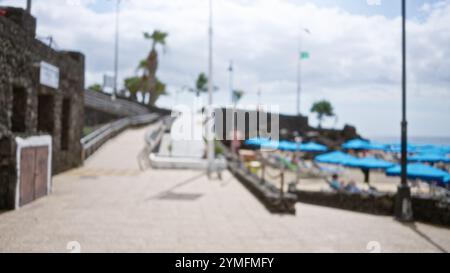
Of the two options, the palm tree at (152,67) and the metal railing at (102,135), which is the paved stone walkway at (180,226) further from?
the palm tree at (152,67)

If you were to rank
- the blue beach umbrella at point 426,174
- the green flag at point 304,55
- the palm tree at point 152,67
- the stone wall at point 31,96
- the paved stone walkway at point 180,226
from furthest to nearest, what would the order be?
the palm tree at point 152,67 → the green flag at point 304,55 → the blue beach umbrella at point 426,174 → the stone wall at point 31,96 → the paved stone walkway at point 180,226

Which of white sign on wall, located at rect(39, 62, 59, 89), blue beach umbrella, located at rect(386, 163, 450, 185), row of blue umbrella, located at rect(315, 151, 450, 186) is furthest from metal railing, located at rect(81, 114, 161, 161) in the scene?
blue beach umbrella, located at rect(386, 163, 450, 185)

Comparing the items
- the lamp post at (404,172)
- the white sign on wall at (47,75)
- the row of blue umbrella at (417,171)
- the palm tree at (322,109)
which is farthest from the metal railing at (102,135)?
the palm tree at (322,109)

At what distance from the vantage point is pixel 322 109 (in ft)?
365

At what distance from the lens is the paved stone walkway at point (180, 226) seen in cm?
683

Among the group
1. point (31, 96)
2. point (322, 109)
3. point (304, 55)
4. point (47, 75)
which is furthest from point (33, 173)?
point (322, 109)

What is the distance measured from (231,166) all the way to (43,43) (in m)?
11.3

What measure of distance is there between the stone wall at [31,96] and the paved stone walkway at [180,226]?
2338mm

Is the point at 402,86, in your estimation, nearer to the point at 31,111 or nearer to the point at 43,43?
the point at 31,111

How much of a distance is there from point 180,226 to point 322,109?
10787 cm

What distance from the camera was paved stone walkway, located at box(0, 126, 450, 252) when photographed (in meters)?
6.83

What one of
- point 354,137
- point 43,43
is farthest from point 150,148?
point 354,137

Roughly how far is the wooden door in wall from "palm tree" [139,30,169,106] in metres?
47.7

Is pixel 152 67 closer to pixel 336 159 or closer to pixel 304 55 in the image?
pixel 304 55
